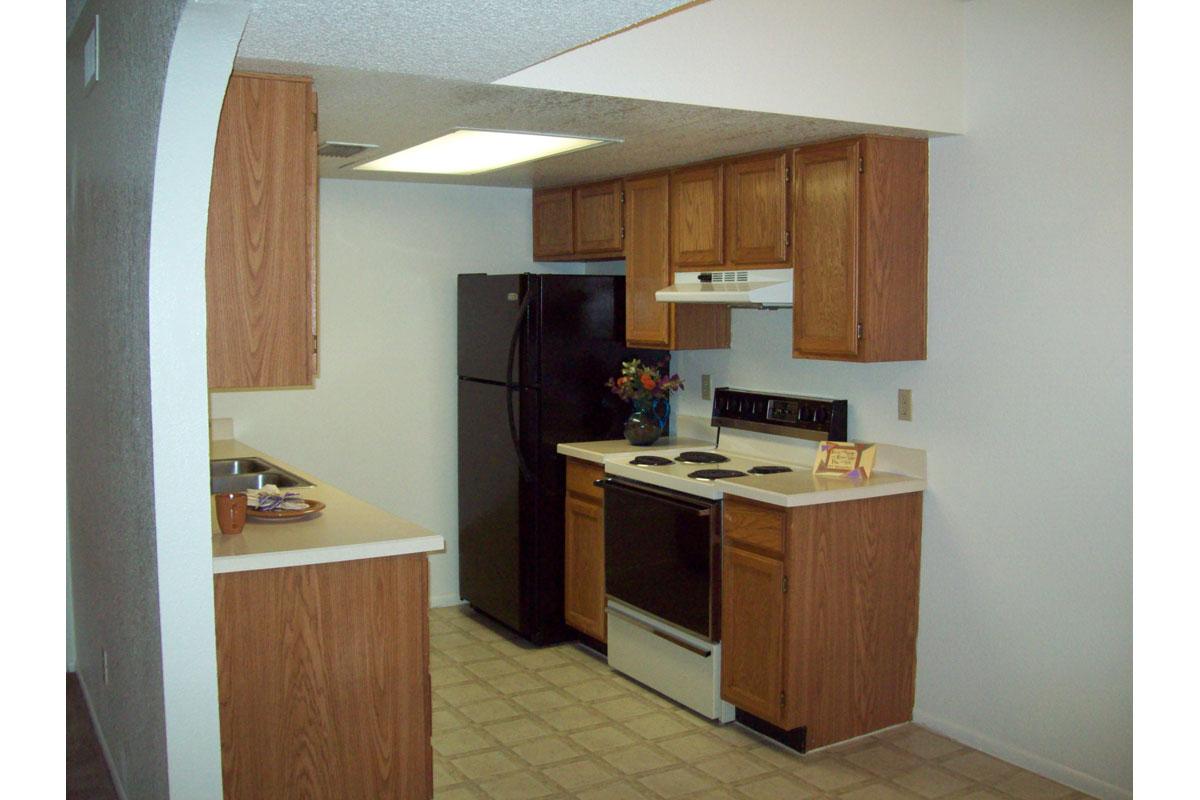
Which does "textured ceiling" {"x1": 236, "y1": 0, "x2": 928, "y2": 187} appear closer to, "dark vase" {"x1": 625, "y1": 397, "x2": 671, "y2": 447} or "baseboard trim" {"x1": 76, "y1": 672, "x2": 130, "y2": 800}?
"dark vase" {"x1": 625, "y1": 397, "x2": 671, "y2": 447}

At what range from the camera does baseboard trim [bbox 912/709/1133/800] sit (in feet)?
10.7

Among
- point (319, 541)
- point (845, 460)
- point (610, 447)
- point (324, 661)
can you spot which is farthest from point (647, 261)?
point (324, 661)

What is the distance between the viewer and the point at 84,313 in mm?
3270

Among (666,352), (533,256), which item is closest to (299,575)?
(666,352)

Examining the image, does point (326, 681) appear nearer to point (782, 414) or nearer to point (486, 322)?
point (782, 414)

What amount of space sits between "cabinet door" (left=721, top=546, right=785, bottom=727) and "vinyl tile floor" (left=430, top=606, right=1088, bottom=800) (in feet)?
0.56

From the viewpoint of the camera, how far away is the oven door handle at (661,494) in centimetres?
389

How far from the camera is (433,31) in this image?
222 cm

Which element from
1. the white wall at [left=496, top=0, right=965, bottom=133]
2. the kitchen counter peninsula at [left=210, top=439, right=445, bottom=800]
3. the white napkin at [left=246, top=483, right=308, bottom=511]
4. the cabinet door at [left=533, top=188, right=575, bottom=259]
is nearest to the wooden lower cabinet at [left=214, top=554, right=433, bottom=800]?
the kitchen counter peninsula at [left=210, top=439, right=445, bottom=800]

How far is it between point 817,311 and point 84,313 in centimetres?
249

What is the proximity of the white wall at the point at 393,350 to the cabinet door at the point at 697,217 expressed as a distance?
4.52 ft

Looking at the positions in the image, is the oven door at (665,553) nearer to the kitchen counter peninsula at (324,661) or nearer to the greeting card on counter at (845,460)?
the greeting card on counter at (845,460)

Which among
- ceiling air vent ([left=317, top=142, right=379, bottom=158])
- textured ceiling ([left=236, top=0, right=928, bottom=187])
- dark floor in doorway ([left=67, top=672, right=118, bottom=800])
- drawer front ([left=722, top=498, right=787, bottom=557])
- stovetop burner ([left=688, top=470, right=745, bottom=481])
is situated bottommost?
dark floor in doorway ([left=67, top=672, right=118, bottom=800])

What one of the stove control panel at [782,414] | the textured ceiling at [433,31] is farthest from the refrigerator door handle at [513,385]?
the textured ceiling at [433,31]
